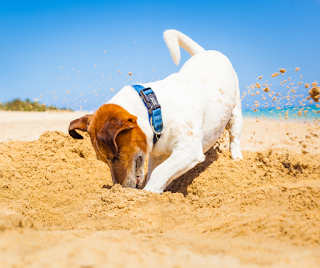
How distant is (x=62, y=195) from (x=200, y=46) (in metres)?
3.56

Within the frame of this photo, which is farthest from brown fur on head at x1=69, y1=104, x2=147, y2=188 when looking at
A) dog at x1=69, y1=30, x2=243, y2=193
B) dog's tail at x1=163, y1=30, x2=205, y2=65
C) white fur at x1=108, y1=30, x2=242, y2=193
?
dog's tail at x1=163, y1=30, x2=205, y2=65

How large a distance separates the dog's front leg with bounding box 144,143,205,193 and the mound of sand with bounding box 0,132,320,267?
15 cm

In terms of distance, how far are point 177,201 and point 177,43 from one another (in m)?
2.91

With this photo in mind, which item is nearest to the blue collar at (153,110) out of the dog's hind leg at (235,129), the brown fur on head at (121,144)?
the brown fur on head at (121,144)

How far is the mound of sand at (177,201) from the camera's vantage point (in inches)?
56.0

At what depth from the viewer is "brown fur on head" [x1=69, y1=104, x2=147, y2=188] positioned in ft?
7.32

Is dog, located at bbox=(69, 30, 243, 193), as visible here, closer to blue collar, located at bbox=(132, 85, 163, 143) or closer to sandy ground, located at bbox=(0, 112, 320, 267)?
blue collar, located at bbox=(132, 85, 163, 143)

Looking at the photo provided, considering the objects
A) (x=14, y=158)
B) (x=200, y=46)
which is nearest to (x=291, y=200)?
(x=200, y=46)

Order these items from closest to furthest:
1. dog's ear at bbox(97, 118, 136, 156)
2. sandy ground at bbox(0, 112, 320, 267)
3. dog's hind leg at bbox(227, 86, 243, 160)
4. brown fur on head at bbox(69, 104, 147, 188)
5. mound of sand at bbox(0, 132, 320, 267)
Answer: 1. sandy ground at bbox(0, 112, 320, 267)
2. mound of sand at bbox(0, 132, 320, 267)
3. dog's ear at bbox(97, 118, 136, 156)
4. brown fur on head at bbox(69, 104, 147, 188)
5. dog's hind leg at bbox(227, 86, 243, 160)

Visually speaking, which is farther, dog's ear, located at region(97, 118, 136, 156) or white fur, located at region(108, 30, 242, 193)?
white fur, located at region(108, 30, 242, 193)

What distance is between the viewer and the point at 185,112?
8.48 feet

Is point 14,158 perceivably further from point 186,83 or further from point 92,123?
point 186,83

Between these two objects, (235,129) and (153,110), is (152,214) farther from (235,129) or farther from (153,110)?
(235,129)

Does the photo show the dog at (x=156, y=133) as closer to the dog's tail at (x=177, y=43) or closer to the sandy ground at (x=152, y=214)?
the sandy ground at (x=152, y=214)
